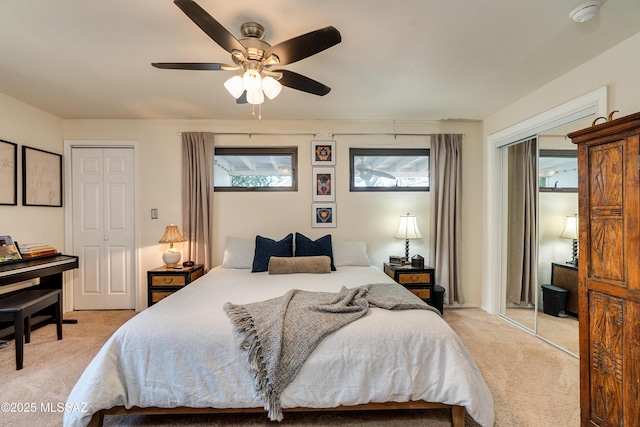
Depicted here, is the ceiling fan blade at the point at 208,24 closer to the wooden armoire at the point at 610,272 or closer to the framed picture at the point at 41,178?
the wooden armoire at the point at 610,272

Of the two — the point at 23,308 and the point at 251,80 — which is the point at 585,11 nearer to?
the point at 251,80

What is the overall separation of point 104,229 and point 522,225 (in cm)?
508

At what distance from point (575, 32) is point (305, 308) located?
260 cm

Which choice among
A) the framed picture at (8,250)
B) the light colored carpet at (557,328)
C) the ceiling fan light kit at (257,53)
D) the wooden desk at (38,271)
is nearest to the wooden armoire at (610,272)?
the light colored carpet at (557,328)

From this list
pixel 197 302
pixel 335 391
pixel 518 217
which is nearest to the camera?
pixel 335 391

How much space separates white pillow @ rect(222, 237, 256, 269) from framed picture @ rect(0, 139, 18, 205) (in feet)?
7.34

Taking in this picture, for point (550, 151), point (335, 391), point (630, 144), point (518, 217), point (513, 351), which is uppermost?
point (550, 151)

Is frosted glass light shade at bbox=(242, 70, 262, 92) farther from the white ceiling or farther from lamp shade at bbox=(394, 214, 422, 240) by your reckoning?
lamp shade at bbox=(394, 214, 422, 240)

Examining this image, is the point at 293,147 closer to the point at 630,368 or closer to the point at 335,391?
the point at 335,391

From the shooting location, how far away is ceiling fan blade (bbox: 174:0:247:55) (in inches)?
50.8

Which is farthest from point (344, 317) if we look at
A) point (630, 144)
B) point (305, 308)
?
point (630, 144)

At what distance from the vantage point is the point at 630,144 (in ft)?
Result: 4.46

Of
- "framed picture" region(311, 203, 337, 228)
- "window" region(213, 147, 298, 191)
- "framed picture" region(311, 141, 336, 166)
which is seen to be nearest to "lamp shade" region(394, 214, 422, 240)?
"framed picture" region(311, 203, 337, 228)

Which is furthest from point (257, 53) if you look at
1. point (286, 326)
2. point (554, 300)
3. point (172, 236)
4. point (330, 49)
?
point (554, 300)
